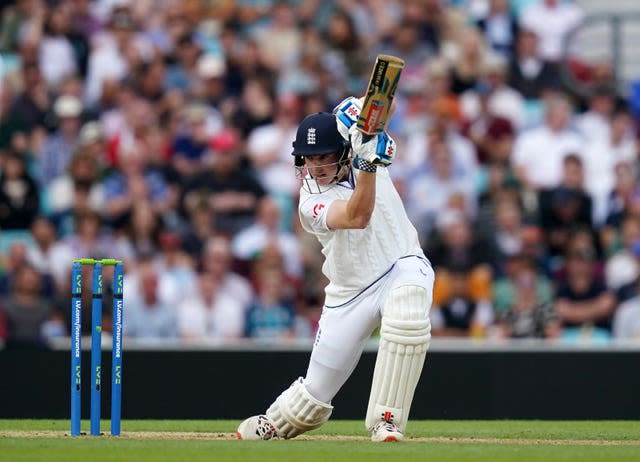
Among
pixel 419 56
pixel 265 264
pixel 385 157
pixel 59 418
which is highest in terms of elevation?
pixel 419 56

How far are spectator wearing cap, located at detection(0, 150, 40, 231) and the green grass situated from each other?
15.3 ft

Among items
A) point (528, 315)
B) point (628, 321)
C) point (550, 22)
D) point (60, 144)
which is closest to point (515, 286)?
point (528, 315)

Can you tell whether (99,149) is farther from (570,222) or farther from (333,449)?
(333,449)

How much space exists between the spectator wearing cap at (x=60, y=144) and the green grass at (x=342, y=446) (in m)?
5.18

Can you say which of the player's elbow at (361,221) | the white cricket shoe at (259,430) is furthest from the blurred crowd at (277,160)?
the player's elbow at (361,221)

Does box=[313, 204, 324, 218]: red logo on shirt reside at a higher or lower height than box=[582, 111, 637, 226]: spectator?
lower

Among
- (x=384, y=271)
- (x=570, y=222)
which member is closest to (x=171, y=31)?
(x=570, y=222)

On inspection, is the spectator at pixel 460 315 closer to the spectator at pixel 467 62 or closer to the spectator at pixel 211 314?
the spectator at pixel 211 314

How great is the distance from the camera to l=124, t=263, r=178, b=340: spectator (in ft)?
40.7

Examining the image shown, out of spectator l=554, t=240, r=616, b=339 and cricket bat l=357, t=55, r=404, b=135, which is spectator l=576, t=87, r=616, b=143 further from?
cricket bat l=357, t=55, r=404, b=135

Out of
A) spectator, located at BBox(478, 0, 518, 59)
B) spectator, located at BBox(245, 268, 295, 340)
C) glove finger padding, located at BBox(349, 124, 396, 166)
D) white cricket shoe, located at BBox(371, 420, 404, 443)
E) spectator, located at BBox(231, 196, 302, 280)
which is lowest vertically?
white cricket shoe, located at BBox(371, 420, 404, 443)

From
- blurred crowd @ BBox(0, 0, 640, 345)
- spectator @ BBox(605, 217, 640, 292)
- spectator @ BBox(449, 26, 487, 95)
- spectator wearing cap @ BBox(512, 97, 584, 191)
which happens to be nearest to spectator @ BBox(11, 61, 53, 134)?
blurred crowd @ BBox(0, 0, 640, 345)

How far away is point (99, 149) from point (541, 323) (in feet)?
16.2

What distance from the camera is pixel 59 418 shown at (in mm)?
10727
